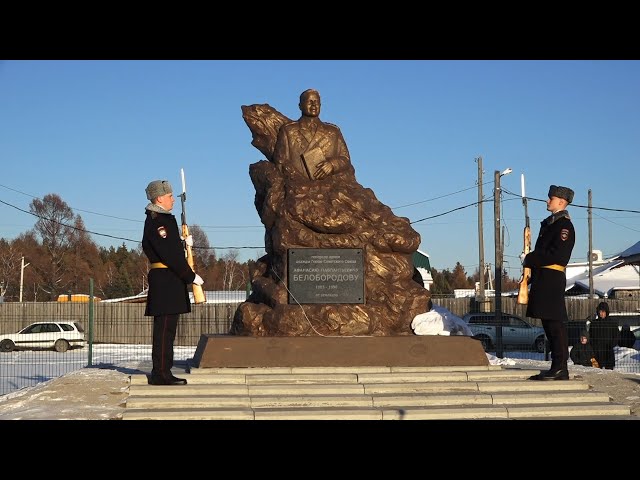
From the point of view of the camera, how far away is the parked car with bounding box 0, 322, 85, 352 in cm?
2569

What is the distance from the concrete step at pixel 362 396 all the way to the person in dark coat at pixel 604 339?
4191 millimetres

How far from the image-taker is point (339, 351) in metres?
10.2

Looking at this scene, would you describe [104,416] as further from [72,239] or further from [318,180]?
[72,239]

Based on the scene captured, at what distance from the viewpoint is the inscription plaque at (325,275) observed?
11.1 m

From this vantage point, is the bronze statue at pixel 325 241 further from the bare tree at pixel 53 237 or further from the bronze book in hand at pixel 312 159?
the bare tree at pixel 53 237

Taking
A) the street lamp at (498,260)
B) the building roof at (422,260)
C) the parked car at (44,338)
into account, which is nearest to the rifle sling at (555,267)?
the street lamp at (498,260)

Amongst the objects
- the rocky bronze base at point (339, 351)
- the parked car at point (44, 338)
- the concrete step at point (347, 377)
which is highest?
the rocky bronze base at point (339, 351)

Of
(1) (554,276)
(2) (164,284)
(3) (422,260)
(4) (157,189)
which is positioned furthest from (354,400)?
(3) (422,260)

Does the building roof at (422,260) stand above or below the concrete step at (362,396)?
above

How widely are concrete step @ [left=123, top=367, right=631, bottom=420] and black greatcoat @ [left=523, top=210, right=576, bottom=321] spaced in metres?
0.77

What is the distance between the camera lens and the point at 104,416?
8.13 meters

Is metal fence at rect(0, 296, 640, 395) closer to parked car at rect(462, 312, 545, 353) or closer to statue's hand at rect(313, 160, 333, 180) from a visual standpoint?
parked car at rect(462, 312, 545, 353)

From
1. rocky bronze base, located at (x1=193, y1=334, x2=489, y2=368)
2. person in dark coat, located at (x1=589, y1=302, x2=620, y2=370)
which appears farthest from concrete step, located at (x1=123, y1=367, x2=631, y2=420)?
person in dark coat, located at (x1=589, y1=302, x2=620, y2=370)

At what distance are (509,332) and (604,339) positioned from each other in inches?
452
